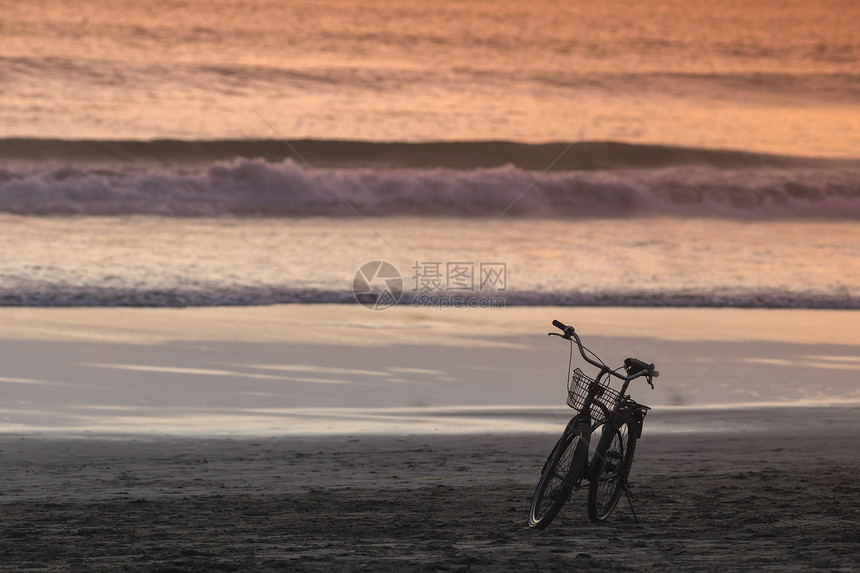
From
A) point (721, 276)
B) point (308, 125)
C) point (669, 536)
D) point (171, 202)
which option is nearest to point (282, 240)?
point (171, 202)

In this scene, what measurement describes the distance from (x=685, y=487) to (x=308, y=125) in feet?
108

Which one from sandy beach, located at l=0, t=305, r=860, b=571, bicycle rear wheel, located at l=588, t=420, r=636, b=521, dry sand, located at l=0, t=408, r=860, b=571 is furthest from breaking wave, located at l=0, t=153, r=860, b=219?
bicycle rear wheel, located at l=588, t=420, r=636, b=521

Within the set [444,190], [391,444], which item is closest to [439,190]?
[444,190]

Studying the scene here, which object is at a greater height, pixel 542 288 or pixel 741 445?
pixel 542 288

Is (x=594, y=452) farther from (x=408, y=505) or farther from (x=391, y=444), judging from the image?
(x=391, y=444)

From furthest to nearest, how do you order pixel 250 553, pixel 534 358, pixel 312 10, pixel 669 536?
pixel 312 10 → pixel 534 358 → pixel 669 536 → pixel 250 553

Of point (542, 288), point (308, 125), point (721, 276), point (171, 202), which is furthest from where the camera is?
point (308, 125)

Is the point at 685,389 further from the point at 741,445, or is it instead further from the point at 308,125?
the point at 308,125

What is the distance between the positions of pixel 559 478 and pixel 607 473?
0.42 m

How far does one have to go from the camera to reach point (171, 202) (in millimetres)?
32875

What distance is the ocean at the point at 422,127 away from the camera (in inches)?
1281

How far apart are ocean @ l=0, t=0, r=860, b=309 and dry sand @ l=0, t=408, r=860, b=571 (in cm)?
1842
